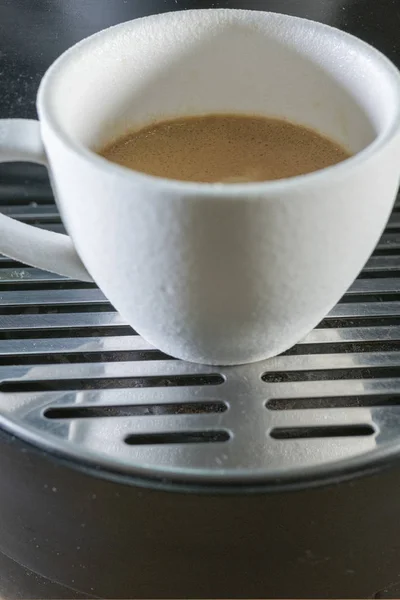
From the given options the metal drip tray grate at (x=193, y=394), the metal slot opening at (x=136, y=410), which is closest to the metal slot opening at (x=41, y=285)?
the metal drip tray grate at (x=193, y=394)

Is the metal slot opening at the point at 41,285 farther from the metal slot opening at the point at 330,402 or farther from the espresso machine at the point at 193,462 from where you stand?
the metal slot opening at the point at 330,402

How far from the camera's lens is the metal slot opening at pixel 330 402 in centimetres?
42

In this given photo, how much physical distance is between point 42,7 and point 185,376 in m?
0.28

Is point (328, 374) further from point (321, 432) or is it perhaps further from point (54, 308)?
point (54, 308)

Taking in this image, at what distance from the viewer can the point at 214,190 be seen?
1.06 ft

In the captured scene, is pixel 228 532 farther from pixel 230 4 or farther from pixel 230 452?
pixel 230 4

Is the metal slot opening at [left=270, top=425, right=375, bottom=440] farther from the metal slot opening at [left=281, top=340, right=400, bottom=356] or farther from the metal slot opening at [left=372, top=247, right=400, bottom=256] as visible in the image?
the metal slot opening at [left=372, top=247, right=400, bottom=256]

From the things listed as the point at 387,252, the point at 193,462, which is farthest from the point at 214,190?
the point at 387,252

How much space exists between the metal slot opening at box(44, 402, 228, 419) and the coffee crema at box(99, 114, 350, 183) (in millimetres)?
131

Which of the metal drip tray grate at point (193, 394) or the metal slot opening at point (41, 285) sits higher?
the metal slot opening at point (41, 285)

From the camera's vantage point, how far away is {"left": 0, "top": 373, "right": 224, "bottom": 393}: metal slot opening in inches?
17.3

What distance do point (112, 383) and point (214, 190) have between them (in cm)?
16

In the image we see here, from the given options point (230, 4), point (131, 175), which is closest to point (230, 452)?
point (131, 175)

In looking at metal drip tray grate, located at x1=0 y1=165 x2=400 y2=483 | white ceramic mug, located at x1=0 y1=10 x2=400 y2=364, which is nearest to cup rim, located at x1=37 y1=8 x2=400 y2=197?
white ceramic mug, located at x1=0 y1=10 x2=400 y2=364
